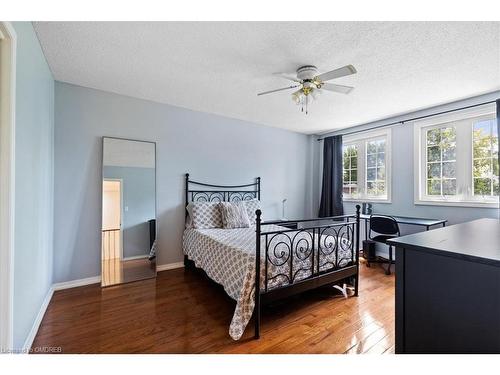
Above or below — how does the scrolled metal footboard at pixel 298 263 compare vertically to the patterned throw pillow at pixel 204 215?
below

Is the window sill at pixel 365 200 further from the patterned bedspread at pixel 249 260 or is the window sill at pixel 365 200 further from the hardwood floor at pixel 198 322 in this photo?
the patterned bedspread at pixel 249 260

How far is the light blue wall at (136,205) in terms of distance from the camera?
3135mm

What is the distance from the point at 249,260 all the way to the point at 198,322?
2.37 feet

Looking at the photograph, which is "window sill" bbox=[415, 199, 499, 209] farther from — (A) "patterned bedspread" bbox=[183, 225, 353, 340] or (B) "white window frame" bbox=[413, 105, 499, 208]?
(A) "patterned bedspread" bbox=[183, 225, 353, 340]

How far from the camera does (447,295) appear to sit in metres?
0.99

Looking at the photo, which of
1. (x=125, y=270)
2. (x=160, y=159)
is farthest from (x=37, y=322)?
(x=160, y=159)

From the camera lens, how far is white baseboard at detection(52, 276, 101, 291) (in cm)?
273

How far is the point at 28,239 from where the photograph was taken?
1.73m

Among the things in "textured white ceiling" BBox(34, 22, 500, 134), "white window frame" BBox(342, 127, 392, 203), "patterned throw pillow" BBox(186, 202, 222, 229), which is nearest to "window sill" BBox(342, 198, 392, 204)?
"white window frame" BBox(342, 127, 392, 203)

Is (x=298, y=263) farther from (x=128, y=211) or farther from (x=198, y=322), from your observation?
(x=128, y=211)

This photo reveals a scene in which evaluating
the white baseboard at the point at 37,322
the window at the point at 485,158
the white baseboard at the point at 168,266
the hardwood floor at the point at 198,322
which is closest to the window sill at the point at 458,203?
the window at the point at 485,158

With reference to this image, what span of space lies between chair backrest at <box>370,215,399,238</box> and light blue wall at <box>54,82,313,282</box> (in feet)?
5.63

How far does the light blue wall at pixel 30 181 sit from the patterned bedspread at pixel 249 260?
1464mm

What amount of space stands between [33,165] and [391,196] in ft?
15.2
